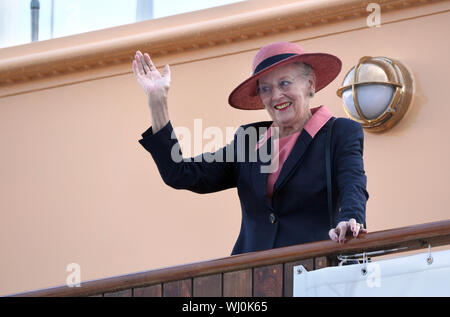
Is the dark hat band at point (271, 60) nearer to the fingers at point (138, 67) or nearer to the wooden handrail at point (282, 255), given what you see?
the fingers at point (138, 67)

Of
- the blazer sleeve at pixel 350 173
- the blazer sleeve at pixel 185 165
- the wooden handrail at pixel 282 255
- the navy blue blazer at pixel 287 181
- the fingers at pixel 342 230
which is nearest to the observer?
the wooden handrail at pixel 282 255

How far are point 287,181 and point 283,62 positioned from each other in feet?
1.59

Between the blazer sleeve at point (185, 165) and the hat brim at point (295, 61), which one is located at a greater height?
the hat brim at point (295, 61)

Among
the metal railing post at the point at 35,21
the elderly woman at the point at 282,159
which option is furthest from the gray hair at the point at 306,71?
the metal railing post at the point at 35,21

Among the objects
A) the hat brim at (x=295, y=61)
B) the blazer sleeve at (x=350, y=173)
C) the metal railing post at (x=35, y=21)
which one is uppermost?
the metal railing post at (x=35, y=21)

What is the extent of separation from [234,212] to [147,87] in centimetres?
→ 229

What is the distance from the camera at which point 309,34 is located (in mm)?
6273

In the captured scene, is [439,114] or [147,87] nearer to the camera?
[147,87]

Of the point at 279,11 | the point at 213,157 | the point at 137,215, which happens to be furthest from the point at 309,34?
the point at 213,157

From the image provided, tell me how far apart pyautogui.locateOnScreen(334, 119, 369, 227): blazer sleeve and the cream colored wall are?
1.61 meters

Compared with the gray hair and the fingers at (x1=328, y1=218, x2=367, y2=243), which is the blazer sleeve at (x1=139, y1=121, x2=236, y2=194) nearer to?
the gray hair

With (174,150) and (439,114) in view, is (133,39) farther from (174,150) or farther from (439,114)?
(174,150)

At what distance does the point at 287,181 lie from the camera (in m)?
4.17

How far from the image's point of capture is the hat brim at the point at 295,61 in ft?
14.4
